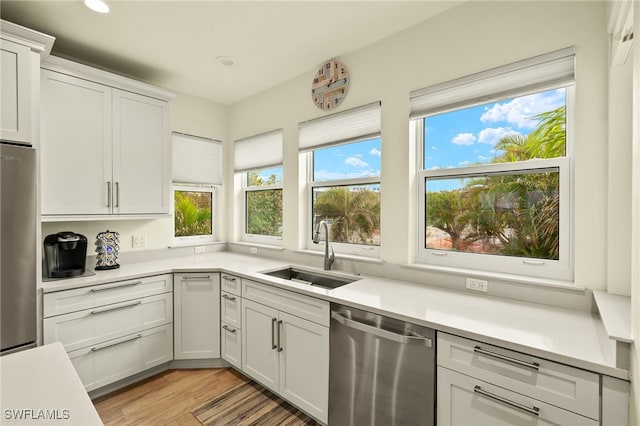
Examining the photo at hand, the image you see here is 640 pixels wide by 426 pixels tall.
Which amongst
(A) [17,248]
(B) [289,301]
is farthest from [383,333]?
(A) [17,248]

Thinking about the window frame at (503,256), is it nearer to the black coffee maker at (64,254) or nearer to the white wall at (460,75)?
the white wall at (460,75)

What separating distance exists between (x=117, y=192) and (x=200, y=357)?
156 centimetres

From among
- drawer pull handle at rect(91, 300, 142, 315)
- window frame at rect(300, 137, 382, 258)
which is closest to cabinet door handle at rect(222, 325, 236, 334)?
drawer pull handle at rect(91, 300, 142, 315)

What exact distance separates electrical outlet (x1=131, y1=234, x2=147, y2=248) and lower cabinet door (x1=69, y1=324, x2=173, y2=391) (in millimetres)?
906

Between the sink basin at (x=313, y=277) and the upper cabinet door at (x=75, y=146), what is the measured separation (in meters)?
1.52

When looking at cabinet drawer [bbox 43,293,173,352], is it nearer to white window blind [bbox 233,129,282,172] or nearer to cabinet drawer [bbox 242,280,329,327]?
cabinet drawer [bbox 242,280,329,327]

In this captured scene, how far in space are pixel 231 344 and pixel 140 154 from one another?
72.0 inches

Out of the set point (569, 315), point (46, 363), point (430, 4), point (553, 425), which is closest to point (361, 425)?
point (553, 425)

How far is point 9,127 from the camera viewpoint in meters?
1.80

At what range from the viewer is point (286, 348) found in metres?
2.06

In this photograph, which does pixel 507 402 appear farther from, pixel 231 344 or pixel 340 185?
pixel 231 344

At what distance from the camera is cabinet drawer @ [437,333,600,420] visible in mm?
1062

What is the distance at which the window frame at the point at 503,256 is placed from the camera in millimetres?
1607

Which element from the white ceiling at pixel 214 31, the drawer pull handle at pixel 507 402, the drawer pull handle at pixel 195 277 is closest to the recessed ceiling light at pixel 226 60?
the white ceiling at pixel 214 31
